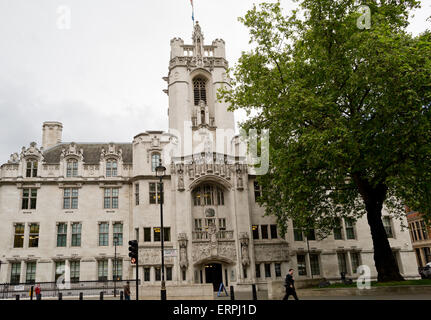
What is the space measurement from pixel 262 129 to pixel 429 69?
11.4 metres

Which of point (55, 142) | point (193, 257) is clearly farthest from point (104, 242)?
point (55, 142)

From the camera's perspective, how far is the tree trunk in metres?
21.1

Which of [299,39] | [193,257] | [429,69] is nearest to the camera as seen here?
[429,69]

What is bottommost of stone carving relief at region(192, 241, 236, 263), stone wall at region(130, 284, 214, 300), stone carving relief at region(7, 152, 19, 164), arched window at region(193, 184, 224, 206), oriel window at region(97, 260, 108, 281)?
stone wall at region(130, 284, 214, 300)

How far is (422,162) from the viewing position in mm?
17828

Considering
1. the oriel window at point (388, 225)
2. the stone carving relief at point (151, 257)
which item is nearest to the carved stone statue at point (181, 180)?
the stone carving relief at point (151, 257)

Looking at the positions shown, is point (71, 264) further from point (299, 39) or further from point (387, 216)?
point (387, 216)

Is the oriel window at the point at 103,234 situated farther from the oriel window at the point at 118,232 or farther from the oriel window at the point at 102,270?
the oriel window at the point at 102,270

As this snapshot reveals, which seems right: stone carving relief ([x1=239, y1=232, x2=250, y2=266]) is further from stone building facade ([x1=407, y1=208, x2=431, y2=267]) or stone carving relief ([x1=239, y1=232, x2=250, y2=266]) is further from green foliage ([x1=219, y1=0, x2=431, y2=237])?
stone building facade ([x1=407, y1=208, x2=431, y2=267])

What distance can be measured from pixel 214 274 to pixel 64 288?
14.7 meters

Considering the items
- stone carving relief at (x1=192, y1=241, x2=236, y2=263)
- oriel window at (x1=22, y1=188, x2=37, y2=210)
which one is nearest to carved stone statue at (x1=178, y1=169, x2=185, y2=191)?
stone carving relief at (x1=192, y1=241, x2=236, y2=263)

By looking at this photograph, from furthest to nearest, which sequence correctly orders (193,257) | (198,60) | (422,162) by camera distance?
(198,60) < (193,257) < (422,162)

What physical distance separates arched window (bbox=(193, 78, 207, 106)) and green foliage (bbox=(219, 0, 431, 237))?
16.9m
